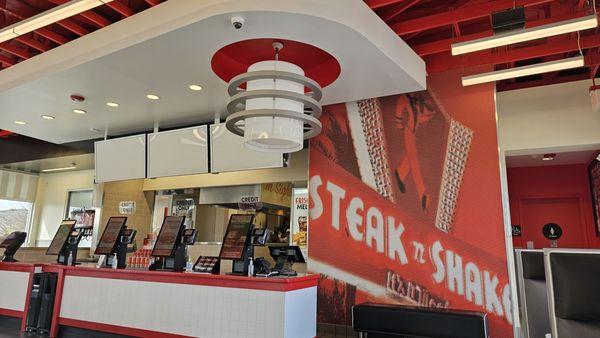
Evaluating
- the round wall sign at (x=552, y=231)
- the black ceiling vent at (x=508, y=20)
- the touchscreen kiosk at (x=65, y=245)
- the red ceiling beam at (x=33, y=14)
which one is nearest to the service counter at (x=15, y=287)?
the touchscreen kiosk at (x=65, y=245)

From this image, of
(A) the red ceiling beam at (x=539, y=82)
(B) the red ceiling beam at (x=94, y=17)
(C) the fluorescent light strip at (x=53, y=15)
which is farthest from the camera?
(A) the red ceiling beam at (x=539, y=82)

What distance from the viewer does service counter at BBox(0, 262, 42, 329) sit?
18.7ft

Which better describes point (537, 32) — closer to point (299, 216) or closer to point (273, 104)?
point (273, 104)

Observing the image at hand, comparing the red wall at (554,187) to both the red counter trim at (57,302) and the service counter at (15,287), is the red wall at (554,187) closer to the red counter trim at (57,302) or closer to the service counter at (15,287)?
the red counter trim at (57,302)

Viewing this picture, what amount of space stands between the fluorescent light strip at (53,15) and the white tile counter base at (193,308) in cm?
309

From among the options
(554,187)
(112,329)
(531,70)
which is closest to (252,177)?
(112,329)

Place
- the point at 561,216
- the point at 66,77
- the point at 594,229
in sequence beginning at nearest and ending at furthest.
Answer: the point at 66,77, the point at 594,229, the point at 561,216

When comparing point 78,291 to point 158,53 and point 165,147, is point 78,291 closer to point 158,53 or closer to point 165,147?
point 165,147

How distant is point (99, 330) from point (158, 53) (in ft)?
11.8

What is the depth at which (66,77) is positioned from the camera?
4.69 metres

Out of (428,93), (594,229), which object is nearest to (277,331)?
(428,93)

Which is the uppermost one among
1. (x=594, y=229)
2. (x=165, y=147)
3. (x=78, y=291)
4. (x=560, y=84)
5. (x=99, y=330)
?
(x=560, y=84)

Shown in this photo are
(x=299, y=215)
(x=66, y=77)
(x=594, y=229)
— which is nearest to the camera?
(x=66, y=77)

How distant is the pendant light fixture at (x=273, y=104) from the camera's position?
11.2ft
